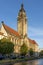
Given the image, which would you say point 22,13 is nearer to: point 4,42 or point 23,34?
point 23,34

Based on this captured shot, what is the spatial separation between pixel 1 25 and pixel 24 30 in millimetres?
28246

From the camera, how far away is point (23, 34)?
145m

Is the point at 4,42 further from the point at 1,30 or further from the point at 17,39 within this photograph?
the point at 17,39

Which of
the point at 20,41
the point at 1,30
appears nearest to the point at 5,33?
the point at 1,30

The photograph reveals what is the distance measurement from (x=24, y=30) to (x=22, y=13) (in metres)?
12.2

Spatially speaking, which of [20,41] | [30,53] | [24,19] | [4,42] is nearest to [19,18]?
[24,19]

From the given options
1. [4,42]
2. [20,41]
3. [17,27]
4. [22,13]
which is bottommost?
[4,42]

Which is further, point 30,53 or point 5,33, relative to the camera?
point 30,53

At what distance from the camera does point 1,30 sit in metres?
119

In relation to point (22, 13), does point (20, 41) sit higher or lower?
lower

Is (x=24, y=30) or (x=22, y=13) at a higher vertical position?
(x=22, y=13)

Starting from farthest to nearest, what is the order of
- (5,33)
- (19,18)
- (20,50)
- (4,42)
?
1. (19,18)
2. (20,50)
3. (5,33)
4. (4,42)

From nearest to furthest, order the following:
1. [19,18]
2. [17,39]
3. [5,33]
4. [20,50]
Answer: [5,33]
[20,50]
[17,39]
[19,18]

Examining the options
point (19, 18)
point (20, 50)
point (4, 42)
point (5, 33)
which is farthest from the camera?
point (19, 18)
